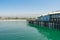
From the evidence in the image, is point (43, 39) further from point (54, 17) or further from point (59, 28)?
point (54, 17)

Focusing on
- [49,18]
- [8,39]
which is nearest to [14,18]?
[49,18]

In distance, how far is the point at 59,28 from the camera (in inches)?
1302

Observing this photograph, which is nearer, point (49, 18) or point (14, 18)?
point (49, 18)

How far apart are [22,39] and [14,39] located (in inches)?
50.1

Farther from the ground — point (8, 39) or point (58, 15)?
point (58, 15)

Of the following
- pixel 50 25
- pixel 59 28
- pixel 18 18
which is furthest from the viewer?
pixel 18 18

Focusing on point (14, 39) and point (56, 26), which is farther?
point (56, 26)

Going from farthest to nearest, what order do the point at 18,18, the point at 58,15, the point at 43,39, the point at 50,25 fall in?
the point at 18,18
the point at 50,25
the point at 58,15
the point at 43,39

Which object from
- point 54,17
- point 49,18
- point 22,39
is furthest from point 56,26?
point 22,39

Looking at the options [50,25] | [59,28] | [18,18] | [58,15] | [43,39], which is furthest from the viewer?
[18,18]

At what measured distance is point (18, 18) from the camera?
155 m

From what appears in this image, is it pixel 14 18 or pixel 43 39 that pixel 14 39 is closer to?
pixel 43 39

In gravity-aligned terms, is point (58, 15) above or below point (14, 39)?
above

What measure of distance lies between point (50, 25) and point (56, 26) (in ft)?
14.2
